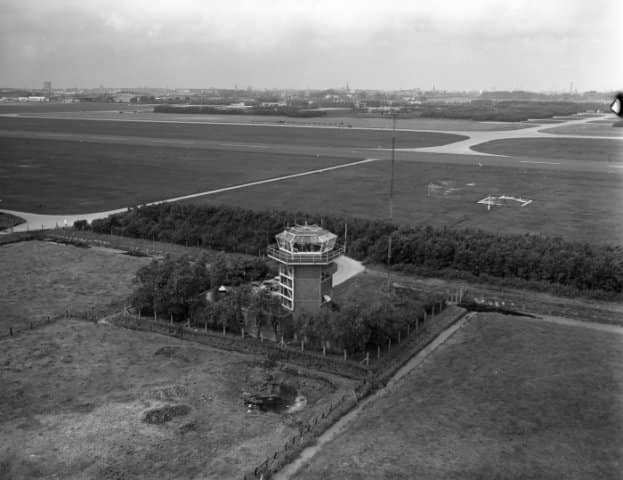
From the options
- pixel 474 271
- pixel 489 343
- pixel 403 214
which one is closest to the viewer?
pixel 489 343

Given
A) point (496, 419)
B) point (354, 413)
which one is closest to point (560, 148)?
point (496, 419)

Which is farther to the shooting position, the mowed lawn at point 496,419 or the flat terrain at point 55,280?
the flat terrain at point 55,280

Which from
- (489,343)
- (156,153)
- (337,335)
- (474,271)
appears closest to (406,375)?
(337,335)

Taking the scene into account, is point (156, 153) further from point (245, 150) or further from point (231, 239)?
point (231, 239)

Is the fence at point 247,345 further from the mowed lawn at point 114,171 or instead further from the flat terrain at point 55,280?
the mowed lawn at point 114,171

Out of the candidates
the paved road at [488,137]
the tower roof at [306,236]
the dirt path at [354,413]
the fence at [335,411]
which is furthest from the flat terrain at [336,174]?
the tower roof at [306,236]

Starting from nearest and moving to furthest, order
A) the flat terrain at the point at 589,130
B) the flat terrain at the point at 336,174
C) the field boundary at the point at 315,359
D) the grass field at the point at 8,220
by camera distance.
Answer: the field boundary at the point at 315,359 < the grass field at the point at 8,220 < the flat terrain at the point at 336,174 < the flat terrain at the point at 589,130
